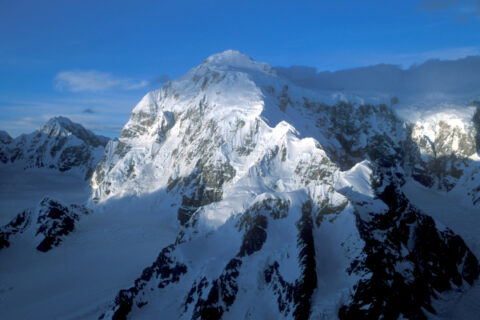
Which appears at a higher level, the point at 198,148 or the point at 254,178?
the point at 198,148

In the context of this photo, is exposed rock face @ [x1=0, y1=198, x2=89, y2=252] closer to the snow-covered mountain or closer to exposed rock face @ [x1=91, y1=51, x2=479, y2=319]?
the snow-covered mountain

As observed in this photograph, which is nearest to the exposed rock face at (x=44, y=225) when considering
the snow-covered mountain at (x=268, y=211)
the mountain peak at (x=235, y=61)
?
the snow-covered mountain at (x=268, y=211)

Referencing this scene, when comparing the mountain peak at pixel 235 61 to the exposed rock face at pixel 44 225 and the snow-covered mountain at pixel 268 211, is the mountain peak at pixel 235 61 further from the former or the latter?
the exposed rock face at pixel 44 225

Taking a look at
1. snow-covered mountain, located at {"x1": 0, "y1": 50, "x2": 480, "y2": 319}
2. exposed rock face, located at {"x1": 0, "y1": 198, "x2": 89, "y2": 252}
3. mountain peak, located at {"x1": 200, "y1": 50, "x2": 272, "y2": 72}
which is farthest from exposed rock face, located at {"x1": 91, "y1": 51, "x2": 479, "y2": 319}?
mountain peak, located at {"x1": 200, "y1": 50, "x2": 272, "y2": 72}

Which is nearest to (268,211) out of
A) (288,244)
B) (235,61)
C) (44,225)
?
(288,244)

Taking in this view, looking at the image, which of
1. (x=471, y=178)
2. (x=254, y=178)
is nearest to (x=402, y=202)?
(x=254, y=178)

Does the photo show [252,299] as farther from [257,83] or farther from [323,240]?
[257,83]

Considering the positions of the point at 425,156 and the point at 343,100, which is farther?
the point at 343,100

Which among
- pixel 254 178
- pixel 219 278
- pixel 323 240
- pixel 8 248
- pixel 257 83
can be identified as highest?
pixel 257 83
